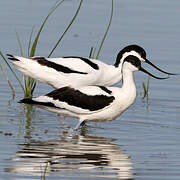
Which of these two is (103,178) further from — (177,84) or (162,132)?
(177,84)

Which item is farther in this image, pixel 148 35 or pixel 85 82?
pixel 148 35

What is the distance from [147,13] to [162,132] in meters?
6.85

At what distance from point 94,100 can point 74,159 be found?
157cm

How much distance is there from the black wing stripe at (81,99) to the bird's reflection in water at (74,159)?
443 millimetres

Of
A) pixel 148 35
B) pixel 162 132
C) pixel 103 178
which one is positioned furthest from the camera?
pixel 148 35

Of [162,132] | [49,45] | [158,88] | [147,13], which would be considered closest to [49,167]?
[162,132]

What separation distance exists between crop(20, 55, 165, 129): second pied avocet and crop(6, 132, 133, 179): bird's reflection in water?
378 millimetres

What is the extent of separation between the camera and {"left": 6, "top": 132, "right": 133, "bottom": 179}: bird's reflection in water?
845 centimetres

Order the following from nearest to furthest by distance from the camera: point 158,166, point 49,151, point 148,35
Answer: point 158,166
point 49,151
point 148,35

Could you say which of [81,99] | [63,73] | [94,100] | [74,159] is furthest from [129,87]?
[74,159]

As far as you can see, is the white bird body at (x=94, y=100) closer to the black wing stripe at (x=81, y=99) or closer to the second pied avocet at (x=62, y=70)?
the black wing stripe at (x=81, y=99)

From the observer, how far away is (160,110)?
468 inches

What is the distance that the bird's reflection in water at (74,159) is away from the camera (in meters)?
8.45

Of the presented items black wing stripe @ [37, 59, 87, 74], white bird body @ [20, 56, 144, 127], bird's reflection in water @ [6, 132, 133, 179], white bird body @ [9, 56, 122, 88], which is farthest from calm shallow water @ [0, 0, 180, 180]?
black wing stripe @ [37, 59, 87, 74]
